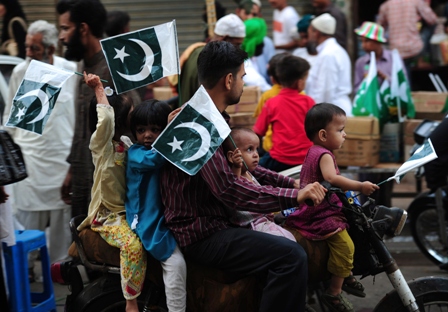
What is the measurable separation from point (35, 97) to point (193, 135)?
100 centimetres

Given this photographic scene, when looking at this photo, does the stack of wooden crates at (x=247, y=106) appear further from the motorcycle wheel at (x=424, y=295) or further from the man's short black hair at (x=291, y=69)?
the motorcycle wheel at (x=424, y=295)

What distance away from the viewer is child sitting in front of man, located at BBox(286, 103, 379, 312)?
3.76m

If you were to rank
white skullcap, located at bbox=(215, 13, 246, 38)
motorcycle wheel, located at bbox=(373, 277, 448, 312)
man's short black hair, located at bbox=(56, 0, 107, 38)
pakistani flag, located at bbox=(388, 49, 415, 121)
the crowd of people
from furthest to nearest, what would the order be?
pakistani flag, located at bbox=(388, 49, 415, 121)
white skullcap, located at bbox=(215, 13, 246, 38)
man's short black hair, located at bbox=(56, 0, 107, 38)
motorcycle wheel, located at bbox=(373, 277, 448, 312)
the crowd of people

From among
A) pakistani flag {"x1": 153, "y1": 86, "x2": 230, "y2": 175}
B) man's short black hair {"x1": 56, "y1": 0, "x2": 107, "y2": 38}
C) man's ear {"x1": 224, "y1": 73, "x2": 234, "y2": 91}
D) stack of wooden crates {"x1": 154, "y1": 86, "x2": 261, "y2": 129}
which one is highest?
man's short black hair {"x1": 56, "y1": 0, "x2": 107, "y2": 38}

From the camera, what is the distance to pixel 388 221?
144 inches

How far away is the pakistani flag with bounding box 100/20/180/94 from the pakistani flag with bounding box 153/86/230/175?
53 centimetres

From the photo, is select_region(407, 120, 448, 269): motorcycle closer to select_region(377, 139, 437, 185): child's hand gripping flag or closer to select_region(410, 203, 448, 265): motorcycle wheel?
select_region(410, 203, 448, 265): motorcycle wheel

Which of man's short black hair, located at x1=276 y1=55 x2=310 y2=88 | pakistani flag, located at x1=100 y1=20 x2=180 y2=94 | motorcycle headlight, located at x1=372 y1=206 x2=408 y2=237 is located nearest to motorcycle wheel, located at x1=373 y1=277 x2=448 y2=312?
motorcycle headlight, located at x1=372 y1=206 x2=408 y2=237

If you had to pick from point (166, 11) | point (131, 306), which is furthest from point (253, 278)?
point (166, 11)

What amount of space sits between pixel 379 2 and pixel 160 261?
849 cm

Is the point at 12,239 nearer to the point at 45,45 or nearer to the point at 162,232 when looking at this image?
the point at 162,232

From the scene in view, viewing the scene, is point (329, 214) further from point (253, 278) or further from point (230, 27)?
point (230, 27)

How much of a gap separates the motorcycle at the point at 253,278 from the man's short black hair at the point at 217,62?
72 centimetres

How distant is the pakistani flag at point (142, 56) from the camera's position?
3.83m
